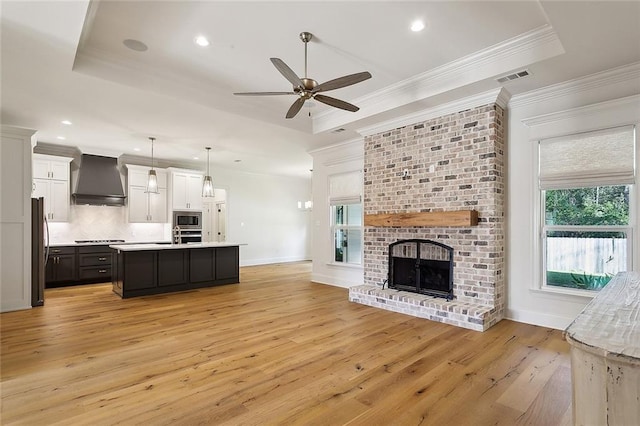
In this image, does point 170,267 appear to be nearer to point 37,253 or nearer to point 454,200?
point 37,253

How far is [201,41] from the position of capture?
338cm

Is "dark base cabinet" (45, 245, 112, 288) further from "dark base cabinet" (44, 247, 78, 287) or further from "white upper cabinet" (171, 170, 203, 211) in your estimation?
"white upper cabinet" (171, 170, 203, 211)

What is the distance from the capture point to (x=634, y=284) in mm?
1540

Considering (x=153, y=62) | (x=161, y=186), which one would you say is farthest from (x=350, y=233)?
(x=161, y=186)

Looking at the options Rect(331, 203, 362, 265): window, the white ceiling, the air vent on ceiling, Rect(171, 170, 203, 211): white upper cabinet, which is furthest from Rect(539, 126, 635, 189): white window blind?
Rect(171, 170, 203, 211): white upper cabinet

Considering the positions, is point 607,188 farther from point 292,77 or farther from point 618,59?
point 292,77

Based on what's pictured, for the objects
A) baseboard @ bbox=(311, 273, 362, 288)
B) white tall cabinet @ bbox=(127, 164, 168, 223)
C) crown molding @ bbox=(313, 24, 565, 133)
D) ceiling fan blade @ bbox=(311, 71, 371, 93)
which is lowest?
baseboard @ bbox=(311, 273, 362, 288)

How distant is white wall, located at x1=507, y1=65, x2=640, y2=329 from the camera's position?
363cm

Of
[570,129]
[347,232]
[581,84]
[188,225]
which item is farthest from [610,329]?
[188,225]

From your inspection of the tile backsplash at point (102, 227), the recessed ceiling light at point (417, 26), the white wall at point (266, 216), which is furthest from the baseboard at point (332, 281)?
the recessed ceiling light at point (417, 26)

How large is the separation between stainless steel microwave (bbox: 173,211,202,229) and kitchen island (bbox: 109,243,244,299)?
215 centimetres

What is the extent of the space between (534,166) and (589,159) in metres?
0.53

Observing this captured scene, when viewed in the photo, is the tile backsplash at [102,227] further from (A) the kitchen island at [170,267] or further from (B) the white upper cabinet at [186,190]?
(A) the kitchen island at [170,267]

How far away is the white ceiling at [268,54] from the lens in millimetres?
2820
